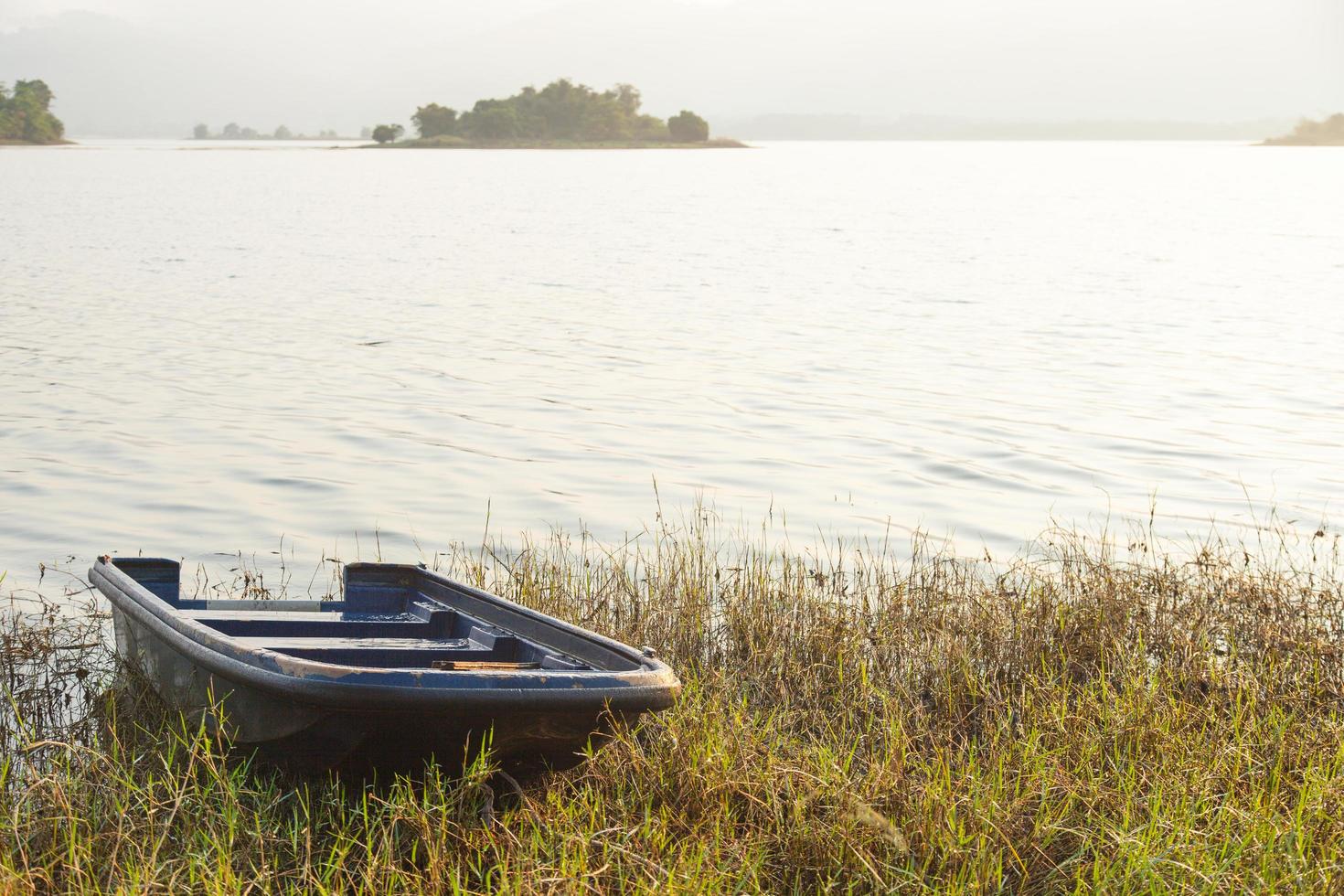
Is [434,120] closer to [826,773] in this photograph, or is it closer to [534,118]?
[534,118]

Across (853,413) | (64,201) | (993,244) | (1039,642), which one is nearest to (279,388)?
(853,413)

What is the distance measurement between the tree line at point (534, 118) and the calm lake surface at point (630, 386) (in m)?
135

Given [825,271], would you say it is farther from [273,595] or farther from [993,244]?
[273,595]

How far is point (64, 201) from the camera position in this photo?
5531cm

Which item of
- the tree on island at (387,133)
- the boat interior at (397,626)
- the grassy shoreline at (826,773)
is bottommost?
the grassy shoreline at (826,773)

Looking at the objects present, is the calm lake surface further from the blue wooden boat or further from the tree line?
the tree line

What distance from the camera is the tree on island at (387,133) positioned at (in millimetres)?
175250

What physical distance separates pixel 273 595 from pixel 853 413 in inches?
353

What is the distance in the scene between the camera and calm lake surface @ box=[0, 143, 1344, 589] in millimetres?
12211

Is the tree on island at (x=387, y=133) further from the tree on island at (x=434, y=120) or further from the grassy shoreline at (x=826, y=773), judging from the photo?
the grassy shoreline at (x=826, y=773)

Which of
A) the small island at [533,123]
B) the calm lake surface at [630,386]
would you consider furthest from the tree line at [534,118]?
the calm lake surface at [630,386]

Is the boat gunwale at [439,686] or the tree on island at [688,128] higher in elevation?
the tree on island at [688,128]

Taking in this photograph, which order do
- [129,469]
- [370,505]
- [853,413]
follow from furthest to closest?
[853,413] → [129,469] → [370,505]

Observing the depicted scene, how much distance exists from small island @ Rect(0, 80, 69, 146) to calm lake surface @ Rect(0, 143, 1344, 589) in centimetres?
12266
